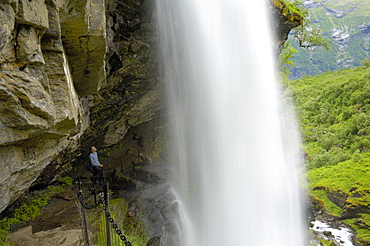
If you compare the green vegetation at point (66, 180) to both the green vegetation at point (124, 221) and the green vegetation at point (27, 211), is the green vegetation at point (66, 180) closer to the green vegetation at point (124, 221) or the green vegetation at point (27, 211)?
the green vegetation at point (27, 211)

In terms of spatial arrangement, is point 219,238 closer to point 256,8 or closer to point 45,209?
point 45,209

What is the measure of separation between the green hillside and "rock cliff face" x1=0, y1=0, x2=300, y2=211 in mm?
13887

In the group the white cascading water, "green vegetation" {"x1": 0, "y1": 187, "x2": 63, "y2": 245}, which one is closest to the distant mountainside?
the white cascading water

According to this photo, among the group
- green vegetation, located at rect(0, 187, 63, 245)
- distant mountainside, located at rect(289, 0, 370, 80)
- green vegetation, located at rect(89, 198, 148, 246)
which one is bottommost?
green vegetation, located at rect(89, 198, 148, 246)

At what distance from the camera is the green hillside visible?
47.8 feet

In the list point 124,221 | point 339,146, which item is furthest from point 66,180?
point 339,146

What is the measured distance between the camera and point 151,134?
45.3ft

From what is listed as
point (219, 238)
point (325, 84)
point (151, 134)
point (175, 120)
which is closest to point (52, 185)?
point (151, 134)

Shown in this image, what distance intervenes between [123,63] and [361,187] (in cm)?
1544

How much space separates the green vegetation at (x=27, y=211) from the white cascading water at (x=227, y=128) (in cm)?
548

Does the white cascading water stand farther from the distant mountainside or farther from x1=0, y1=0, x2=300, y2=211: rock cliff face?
the distant mountainside

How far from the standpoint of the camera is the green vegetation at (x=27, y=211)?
7332 mm

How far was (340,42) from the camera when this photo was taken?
330 ft

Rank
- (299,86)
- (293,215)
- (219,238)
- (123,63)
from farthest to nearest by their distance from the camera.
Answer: (299,86), (293,215), (219,238), (123,63)
